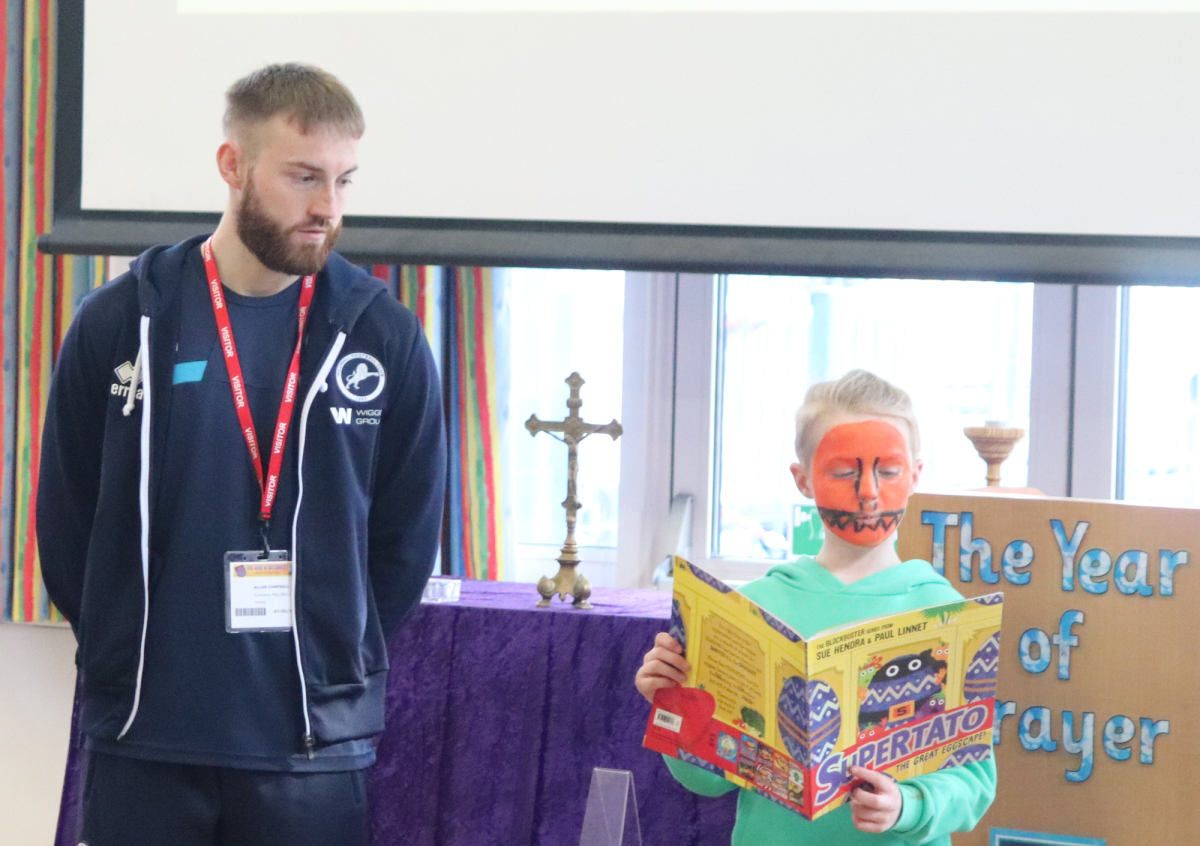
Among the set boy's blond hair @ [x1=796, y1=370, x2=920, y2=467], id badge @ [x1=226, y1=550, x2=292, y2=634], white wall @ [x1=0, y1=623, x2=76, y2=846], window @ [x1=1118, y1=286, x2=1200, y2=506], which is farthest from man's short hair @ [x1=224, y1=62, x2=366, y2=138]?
window @ [x1=1118, y1=286, x2=1200, y2=506]

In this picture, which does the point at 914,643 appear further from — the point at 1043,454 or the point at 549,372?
the point at 549,372

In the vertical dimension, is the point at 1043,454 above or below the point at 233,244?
below

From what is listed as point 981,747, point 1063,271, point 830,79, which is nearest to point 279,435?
point 981,747

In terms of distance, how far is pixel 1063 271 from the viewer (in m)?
1.81

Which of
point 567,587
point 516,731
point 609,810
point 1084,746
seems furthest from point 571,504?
point 1084,746

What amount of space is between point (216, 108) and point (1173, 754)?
1.83m

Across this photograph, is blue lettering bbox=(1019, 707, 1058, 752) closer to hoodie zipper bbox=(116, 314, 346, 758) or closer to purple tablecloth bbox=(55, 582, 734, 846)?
purple tablecloth bbox=(55, 582, 734, 846)

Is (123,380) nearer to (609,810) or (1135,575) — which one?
(609,810)

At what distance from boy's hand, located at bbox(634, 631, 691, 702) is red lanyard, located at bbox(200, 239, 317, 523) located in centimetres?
49

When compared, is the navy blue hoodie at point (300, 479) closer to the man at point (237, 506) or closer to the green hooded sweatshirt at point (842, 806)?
the man at point (237, 506)

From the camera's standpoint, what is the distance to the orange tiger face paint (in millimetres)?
1301

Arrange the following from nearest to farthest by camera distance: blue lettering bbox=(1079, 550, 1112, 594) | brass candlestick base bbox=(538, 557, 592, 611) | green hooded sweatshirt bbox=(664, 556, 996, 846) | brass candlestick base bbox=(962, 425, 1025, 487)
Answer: green hooded sweatshirt bbox=(664, 556, 996, 846)
blue lettering bbox=(1079, 550, 1112, 594)
brass candlestick base bbox=(962, 425, 1025, 487)
brass candlestick base bbox=(538, 557, 592, 611)

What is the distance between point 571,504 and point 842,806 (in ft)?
2.28

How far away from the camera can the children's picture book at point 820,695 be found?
1.12 metres
